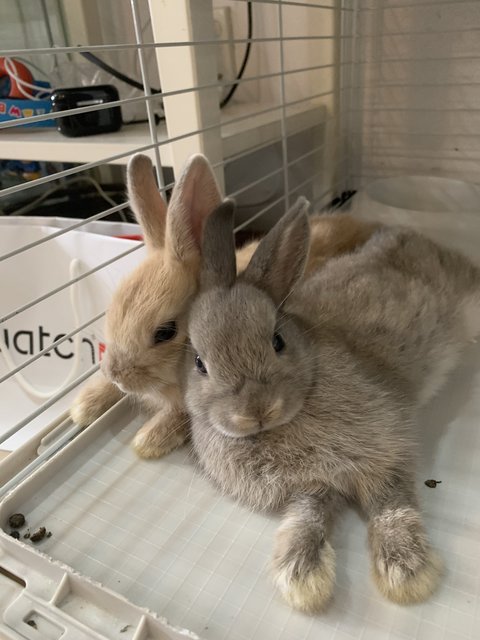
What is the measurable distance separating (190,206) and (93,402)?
1.23 ft

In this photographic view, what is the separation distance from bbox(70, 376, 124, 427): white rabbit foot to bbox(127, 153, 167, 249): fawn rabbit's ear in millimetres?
267

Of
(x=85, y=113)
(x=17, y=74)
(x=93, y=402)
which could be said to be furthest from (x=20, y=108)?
(x=93, y=402)

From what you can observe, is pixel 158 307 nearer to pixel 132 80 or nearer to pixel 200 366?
pixel 200 366

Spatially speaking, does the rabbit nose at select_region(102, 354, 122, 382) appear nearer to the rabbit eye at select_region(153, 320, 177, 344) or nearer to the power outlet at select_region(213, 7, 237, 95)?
the rabbit eye at select_region(153, 320, 177, 344)

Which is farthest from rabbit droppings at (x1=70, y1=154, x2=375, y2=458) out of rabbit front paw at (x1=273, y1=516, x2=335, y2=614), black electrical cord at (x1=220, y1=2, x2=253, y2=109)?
black electrical cord at (x1=220, y1=2, x2=253, y2=109)

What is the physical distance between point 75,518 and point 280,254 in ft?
1.51

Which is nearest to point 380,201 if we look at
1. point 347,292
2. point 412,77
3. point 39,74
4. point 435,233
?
point 435,233

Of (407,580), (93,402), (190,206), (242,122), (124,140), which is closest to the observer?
(407,580)

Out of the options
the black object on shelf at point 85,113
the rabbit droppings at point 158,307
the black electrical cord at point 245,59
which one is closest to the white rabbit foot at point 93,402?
the rabbit droppings at point 158,307

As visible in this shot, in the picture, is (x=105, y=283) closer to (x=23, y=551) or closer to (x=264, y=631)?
(x=23, y=551)

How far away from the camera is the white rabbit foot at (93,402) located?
2.90ft

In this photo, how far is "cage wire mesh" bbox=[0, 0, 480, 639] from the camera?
3.77 ft

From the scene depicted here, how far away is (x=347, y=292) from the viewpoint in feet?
2.89

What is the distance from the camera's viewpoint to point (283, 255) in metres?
0.72
